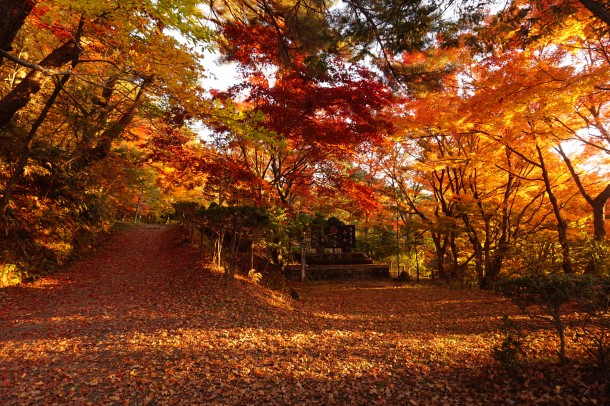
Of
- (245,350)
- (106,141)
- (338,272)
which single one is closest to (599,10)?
(245,350)

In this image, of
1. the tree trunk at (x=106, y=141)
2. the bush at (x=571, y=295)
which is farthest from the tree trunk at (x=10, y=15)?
the bush at (x=571, y=295)

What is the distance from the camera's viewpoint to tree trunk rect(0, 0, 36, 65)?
4582 mm

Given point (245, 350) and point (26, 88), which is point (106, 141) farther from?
point (245, 350)

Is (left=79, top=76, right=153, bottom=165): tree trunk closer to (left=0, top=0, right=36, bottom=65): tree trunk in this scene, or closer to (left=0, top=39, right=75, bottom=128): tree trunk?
(left=0, top=39, right=75, bottom=128): tree trunk

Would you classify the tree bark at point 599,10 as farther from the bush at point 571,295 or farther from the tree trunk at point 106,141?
the tree trunk at point 106,141

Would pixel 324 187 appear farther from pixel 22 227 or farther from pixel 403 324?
pixel 22 227

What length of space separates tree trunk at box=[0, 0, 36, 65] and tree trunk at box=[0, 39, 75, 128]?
1.33 m

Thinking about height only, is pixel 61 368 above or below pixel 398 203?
below

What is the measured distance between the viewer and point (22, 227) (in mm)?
8312

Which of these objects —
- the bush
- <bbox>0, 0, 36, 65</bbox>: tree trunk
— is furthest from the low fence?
<bbox>0, 0, 36, 65</bbox>: tree trunk

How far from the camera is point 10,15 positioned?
4621 mm

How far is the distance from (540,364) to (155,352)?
5.16m

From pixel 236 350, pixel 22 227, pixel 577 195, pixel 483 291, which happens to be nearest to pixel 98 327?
pixel 236 350

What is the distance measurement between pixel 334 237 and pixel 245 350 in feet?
34.0
